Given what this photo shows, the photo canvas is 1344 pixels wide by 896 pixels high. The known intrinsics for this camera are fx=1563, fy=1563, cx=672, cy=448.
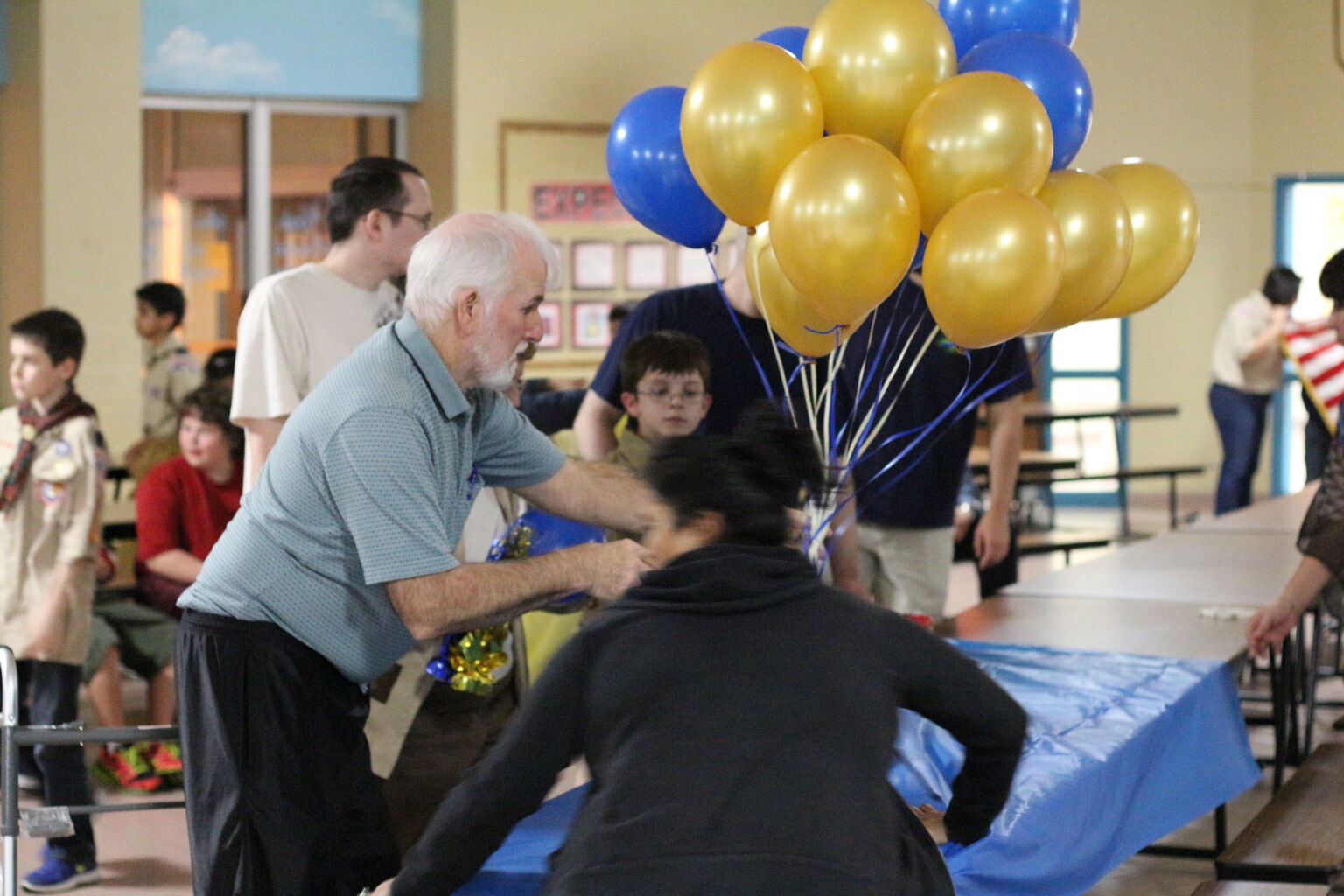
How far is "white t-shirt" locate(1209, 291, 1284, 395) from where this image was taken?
28.7ft

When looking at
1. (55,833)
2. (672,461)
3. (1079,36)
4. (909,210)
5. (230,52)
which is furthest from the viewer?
(1079,36)

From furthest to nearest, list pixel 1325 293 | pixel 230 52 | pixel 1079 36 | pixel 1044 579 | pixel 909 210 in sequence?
pixel 1079 36 → pixel 230 52 → pixel 1044 579 → pixel 1325 293 → pixel 909 210

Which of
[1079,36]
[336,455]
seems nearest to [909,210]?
[336,455]

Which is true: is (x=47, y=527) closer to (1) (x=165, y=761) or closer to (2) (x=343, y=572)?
(1) (x=165, y=761)

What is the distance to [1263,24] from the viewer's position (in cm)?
1157

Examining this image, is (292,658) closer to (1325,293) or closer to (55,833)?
(55,833)

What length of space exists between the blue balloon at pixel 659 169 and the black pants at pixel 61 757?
184 cm

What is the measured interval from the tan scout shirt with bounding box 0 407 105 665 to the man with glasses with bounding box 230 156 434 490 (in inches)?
34.2

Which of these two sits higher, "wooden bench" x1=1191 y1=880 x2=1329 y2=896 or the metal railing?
the metal railing

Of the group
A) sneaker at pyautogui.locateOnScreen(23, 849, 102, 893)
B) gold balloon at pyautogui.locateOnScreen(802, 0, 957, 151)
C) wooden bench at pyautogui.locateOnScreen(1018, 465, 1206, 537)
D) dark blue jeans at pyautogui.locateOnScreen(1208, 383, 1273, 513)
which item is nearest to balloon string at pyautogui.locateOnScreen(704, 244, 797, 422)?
gold balloon at pyautogui.locateOnScreen(802, 0, 957, 151)

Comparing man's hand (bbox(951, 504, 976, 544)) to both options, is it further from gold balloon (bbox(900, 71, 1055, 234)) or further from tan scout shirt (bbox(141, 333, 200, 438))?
gold balloon (bbox(900, 71, 1055, 234))

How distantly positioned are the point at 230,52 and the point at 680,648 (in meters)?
7.52

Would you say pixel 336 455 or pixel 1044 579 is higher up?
pixel 336 455

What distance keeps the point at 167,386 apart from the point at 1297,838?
192 inches
